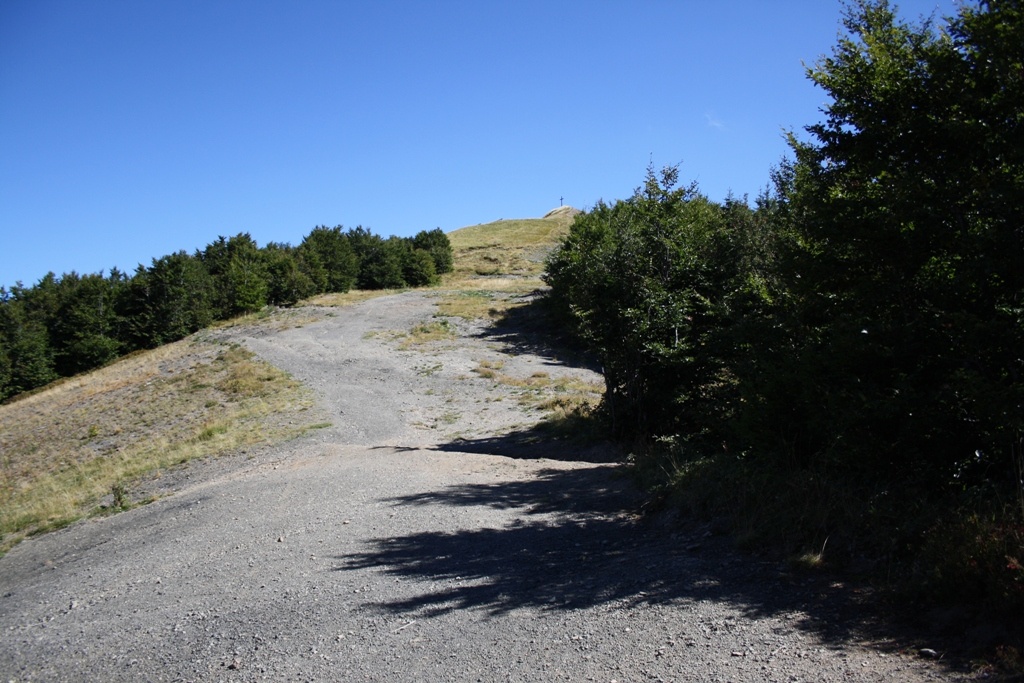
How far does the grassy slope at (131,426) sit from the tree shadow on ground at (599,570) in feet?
29.9

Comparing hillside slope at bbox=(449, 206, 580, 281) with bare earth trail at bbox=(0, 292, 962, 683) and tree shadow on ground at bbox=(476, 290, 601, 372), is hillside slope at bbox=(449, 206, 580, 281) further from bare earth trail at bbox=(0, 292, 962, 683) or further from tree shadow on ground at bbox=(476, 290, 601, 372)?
bare earth trail at bbox=(0, 292, 962, 683)

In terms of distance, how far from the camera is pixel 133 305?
48156mm

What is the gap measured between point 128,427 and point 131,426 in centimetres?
10

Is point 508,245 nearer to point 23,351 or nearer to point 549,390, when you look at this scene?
point 23,351

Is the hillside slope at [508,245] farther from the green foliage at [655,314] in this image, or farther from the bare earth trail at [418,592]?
the bare earth trail at [418,592]

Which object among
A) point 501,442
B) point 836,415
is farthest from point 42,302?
point 836,415

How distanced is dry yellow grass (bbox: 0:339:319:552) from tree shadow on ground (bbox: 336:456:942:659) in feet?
30.1

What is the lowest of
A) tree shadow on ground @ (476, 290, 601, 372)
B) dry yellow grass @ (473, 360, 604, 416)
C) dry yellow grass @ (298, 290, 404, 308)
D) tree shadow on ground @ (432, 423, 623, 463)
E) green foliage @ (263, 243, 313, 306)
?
tree shadow on ground @ (432, 423, 623, 463)

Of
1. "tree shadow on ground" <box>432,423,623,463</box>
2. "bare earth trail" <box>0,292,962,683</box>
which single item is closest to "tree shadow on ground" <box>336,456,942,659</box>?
"bare earth trail" <box>0,292,962,683</box>

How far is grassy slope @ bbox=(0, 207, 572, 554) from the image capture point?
49.1 ft

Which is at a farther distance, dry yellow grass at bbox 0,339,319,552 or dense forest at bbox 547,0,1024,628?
dry yellow grass at bbox 0,339,319,552

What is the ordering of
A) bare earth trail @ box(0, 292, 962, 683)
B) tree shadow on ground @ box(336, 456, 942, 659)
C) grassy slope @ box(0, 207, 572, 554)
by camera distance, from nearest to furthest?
1. bare earth trail @ box(0, 292, 962, 683)
2. tree shadow on ground @ box(336, 456, 942, 659)
3. grassy slope @ box(0, 207, 572, 554)

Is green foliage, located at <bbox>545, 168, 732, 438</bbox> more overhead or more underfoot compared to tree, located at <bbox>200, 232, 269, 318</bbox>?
more underfoot

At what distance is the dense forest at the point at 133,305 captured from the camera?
47000 mm
